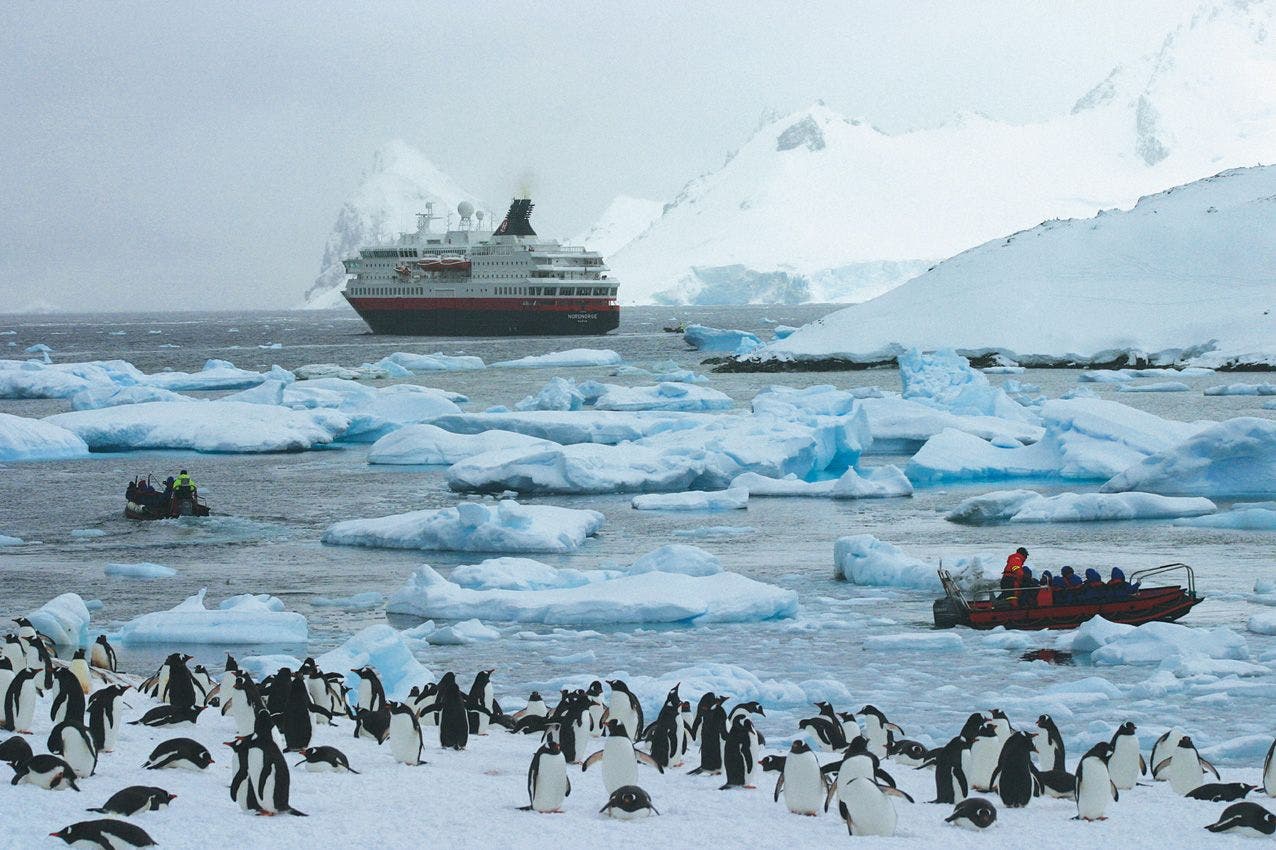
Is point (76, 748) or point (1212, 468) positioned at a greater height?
point (1212, 468)

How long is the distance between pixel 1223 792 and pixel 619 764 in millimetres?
3818

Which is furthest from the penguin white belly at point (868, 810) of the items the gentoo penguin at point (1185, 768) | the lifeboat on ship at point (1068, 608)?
the lifeboat on ship at point (1068, 608)

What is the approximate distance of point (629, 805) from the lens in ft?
28.1

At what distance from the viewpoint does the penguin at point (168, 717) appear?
10.5 meters

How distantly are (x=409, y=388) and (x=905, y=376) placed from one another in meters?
14.1

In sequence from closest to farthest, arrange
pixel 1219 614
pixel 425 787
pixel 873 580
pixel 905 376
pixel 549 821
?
pixel 549 821 < pixel 425 787 < pixel 1219 614 < pixel 873 580 < pixel 905 376

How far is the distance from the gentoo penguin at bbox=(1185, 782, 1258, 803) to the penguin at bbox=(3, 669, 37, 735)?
757 centimetres

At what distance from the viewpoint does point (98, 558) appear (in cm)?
2131

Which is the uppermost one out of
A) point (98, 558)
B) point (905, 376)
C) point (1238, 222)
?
point (1238, 222)

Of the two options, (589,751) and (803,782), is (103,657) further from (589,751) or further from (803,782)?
(803,782)

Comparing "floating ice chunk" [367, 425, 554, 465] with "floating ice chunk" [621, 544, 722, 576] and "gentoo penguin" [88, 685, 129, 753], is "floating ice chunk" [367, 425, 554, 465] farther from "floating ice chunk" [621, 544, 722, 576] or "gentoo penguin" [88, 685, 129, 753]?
"gentoo penguin" [88, 685, 129, 753]

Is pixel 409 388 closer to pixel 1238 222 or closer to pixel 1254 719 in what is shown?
pixel 1254 719

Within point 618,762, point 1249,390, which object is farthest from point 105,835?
point 1249,390

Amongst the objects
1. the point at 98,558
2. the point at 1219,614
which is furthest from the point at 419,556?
the point at 1219,614
